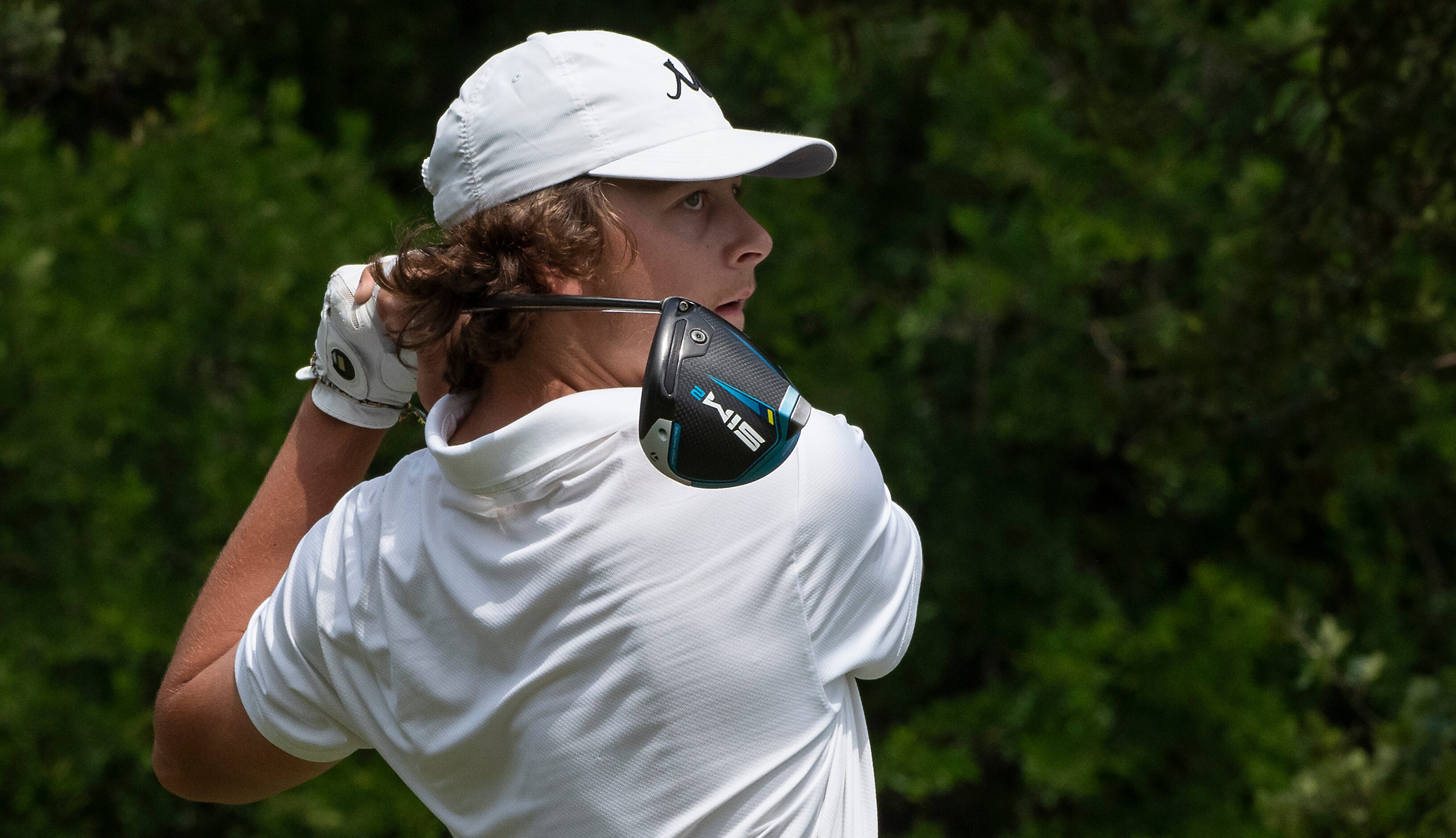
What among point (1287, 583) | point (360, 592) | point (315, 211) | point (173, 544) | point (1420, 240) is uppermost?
point (360, 592)

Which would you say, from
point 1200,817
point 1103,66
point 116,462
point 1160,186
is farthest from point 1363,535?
point 116,462

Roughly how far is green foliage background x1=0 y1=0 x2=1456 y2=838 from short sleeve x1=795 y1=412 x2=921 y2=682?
207 cm

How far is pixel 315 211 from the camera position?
5312mm

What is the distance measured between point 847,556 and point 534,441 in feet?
0.99

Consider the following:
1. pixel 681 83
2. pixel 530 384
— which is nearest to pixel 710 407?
pixel 530 384

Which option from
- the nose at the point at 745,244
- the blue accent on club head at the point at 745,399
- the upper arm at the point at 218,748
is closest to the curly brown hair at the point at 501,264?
the nose at the point at 745,244

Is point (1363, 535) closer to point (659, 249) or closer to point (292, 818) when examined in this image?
point (292, 818)

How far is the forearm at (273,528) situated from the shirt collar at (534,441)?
37 cm

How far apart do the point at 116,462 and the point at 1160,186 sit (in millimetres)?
3993

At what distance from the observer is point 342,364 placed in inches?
62.7

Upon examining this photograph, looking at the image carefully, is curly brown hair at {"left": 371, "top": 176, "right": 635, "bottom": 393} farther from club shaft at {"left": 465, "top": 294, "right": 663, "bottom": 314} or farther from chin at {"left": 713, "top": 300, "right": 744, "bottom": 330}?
chin at {"left": 713, "top": 300, "right": 744, "bottom": 330}

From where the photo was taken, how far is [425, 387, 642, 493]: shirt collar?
4.14ft

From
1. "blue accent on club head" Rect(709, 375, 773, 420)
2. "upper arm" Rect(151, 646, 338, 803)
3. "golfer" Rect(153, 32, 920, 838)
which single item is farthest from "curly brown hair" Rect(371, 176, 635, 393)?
"upper arm" Rect(151, 646, 338, 803)

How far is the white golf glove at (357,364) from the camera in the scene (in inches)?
62.1
